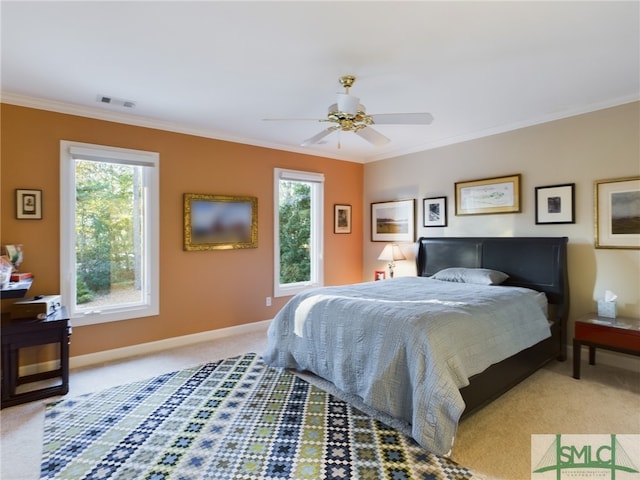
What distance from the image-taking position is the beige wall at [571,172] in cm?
329

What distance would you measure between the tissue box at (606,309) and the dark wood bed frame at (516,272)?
29 cm

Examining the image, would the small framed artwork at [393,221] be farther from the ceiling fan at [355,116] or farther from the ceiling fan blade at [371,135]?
the ceiling fan at [355,116]

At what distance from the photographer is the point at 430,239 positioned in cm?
483

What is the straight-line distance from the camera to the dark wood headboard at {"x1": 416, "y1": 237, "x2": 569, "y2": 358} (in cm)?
355

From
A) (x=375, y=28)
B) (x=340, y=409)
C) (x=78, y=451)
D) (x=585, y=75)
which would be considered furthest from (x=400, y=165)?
(x=78, y=451)

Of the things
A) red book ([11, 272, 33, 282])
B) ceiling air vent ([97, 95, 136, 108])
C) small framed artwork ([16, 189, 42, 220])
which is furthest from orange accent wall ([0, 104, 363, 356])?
ceiling air vent ([97, 95, 136, 108])

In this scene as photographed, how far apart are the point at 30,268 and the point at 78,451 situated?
6.48 ft

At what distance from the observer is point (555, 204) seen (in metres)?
3.74

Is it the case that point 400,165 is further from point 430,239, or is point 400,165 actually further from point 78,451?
point 78,451

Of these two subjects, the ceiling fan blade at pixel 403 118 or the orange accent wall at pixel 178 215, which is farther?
the orange accent wall at pixel 178 215

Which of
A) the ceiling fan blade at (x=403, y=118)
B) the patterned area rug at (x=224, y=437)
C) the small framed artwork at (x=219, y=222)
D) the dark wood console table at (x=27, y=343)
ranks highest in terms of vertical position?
the ceiling fan blade at (x=403, y=118)

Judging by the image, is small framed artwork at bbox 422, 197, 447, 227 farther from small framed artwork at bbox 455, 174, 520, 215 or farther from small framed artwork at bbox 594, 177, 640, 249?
small framed artwork at bbox 594, 177, 640, 249

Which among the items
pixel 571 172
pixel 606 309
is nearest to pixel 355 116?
pixel 571 172

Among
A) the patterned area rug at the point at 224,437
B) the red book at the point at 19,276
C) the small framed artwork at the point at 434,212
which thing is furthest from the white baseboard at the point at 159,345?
the small framed artwork at the point at 434,212
